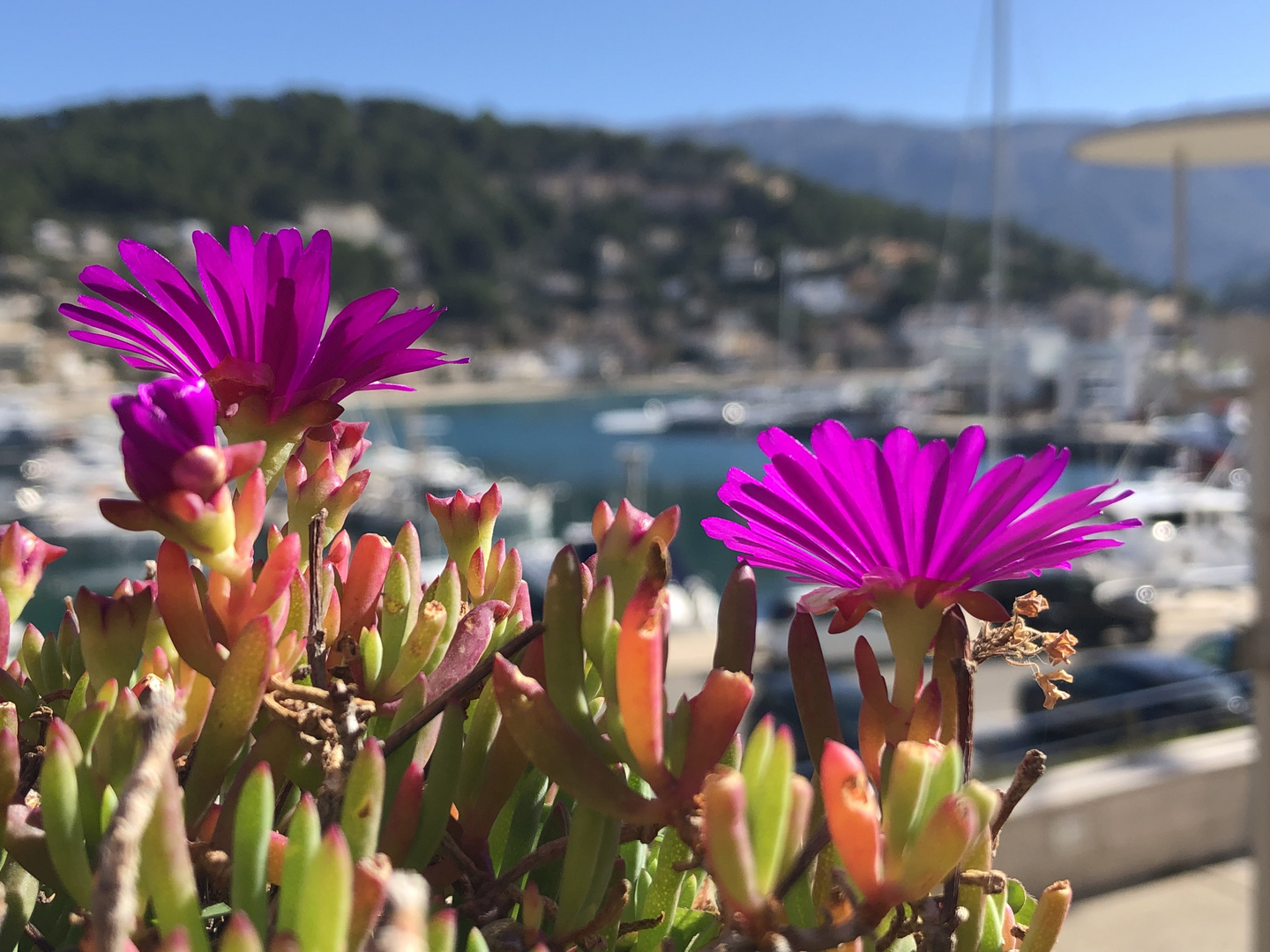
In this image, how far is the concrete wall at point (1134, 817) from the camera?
4.00 metres

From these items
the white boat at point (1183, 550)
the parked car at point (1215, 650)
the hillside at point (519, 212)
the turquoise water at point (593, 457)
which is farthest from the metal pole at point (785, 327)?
Result: the parked car at point (1215, 650)

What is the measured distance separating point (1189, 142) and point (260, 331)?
11.8 ft

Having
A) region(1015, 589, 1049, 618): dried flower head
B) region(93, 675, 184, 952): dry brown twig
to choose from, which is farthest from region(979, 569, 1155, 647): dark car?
region(93, 675, 184, 952): dry brown twig

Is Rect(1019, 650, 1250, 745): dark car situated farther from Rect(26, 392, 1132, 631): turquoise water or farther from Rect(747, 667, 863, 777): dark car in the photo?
Rect(26, 392, 1132, 631): turquoise water

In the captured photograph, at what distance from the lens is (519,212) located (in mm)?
51688

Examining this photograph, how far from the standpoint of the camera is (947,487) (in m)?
0.32

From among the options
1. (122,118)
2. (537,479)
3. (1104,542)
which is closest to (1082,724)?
(1104,542)

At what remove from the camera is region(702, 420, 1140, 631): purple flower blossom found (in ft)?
1.04

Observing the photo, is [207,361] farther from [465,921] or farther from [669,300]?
[669,300]

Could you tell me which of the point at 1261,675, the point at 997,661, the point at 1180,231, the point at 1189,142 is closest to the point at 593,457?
the point at 997,661

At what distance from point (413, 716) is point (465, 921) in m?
0.06

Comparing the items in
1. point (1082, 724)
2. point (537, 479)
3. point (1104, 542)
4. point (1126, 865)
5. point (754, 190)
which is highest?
point (754, 190)

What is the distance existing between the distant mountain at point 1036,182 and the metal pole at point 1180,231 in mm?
49744

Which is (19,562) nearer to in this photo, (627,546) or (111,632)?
(111,632)
